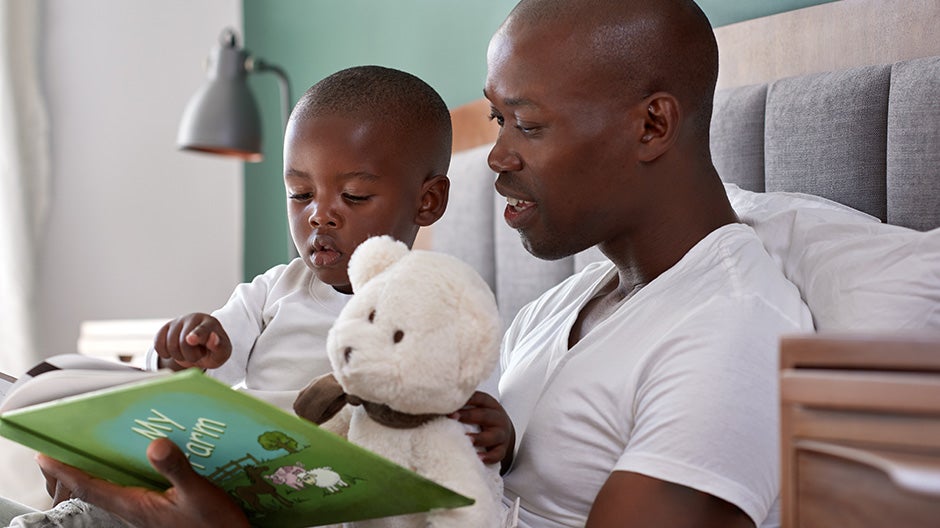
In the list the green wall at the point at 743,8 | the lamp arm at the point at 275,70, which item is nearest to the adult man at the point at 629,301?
the green wall at the point at 743,8

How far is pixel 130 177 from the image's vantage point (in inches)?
140

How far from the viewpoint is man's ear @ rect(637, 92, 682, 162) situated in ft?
4.15

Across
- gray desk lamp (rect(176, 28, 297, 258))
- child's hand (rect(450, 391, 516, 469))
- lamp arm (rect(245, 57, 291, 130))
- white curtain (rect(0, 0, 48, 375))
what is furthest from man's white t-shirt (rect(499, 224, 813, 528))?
white curtain (rect(0, 0, 48, 375))

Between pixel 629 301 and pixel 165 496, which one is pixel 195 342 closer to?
pixel 165 496

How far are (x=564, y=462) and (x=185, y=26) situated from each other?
2975 mm

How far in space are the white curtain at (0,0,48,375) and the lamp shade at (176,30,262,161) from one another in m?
0.63

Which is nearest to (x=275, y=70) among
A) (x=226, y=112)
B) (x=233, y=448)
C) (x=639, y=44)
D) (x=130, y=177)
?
(x=226, y=112)

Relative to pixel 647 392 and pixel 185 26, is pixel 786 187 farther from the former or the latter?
pixel 185 26

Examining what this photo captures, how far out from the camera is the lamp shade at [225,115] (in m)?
2.96

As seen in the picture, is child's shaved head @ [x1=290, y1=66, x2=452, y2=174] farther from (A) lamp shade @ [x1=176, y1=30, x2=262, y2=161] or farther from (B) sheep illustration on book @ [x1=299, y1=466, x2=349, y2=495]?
(A) lamp shade @ [x1=176, y1=30, x2=262, y2=161]

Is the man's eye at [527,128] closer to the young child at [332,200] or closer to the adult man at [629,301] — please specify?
the adult man at [629,301]

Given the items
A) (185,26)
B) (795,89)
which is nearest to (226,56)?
(185,26)

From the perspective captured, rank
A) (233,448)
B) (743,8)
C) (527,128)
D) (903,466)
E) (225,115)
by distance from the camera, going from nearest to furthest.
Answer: (903,466) → (233,448) → (527,128) → (743,8) → (225,115)

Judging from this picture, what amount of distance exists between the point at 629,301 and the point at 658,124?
0.72ft
